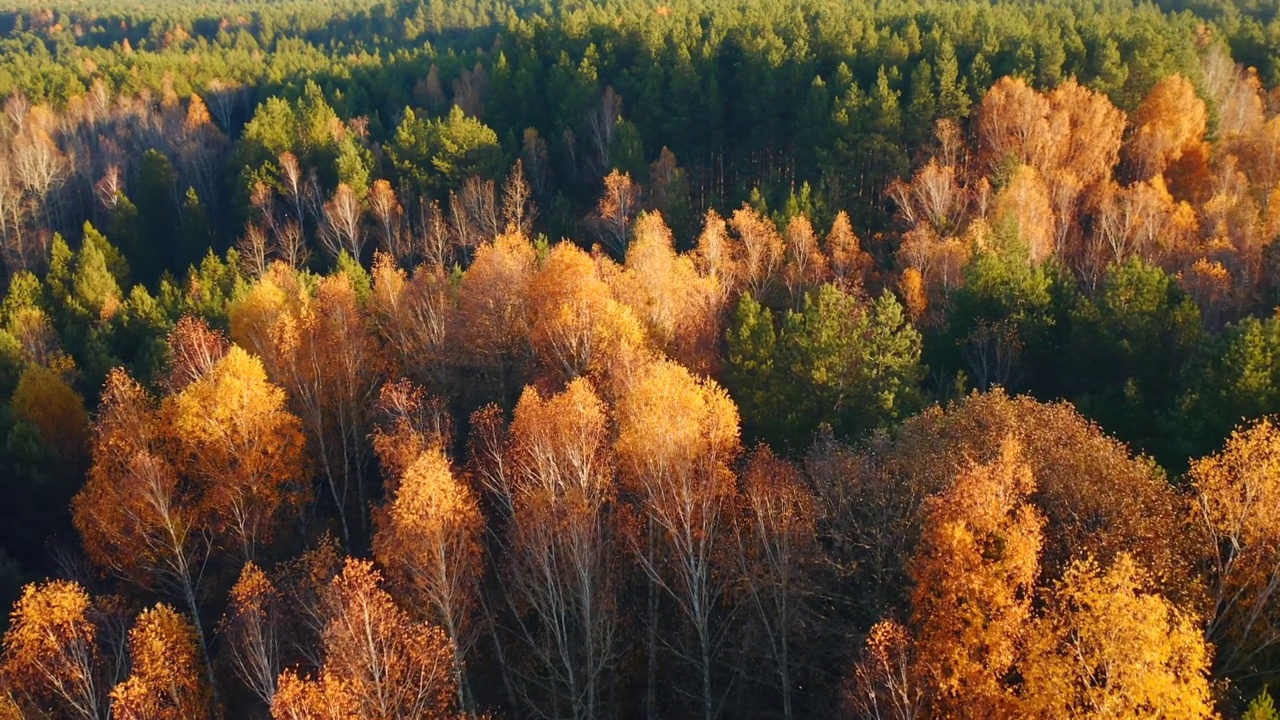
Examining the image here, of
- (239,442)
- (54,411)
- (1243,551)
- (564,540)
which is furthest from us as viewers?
(54,411)

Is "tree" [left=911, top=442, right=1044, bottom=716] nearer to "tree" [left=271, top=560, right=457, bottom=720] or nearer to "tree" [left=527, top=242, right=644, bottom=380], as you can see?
"tree" [left=271, top=560, right=457, bottom=720]

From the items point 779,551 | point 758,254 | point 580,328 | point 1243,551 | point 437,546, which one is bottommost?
point 758,254

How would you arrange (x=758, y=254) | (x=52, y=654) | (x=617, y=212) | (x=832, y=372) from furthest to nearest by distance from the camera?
(x=617, y=212) → (x=758, y=254) → (x=832, y=372) → (x=52, y=654)

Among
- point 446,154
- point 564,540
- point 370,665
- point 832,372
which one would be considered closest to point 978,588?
point 564,540

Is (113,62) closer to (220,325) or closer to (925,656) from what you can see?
(220,325)

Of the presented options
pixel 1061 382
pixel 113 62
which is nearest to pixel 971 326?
pixel 1061 382

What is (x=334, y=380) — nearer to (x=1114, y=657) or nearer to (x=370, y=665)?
(x=370, y=665)

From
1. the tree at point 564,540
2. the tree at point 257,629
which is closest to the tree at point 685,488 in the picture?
the tree at point 564,540

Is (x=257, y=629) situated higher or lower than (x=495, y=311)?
lower
